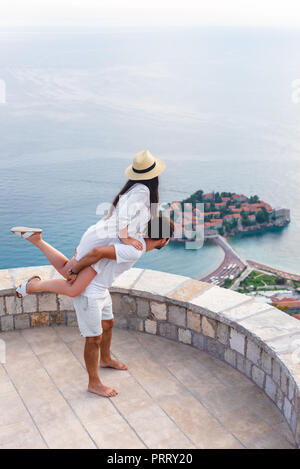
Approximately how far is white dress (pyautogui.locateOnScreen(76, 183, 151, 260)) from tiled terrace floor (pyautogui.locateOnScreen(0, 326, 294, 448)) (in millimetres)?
773

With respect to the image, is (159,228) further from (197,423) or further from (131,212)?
(197,423)

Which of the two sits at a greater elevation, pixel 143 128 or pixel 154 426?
pixel 143 128

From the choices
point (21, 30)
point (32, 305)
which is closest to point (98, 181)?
point (32, 305)

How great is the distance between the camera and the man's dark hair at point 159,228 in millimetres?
Result: 2734

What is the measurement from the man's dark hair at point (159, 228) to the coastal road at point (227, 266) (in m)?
38.0

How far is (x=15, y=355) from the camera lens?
3223mm

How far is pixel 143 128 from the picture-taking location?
78.1m

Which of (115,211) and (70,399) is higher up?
(115,211)

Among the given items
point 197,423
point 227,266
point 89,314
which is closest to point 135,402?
point 197,423

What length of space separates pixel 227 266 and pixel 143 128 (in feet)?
126

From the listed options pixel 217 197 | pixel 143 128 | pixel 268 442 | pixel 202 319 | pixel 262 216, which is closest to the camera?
pixel 268 442

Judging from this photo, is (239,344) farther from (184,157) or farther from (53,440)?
(184,157)

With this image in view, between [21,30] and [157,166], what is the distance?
131262mm

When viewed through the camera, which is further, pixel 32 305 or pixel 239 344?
pixel 32 305
